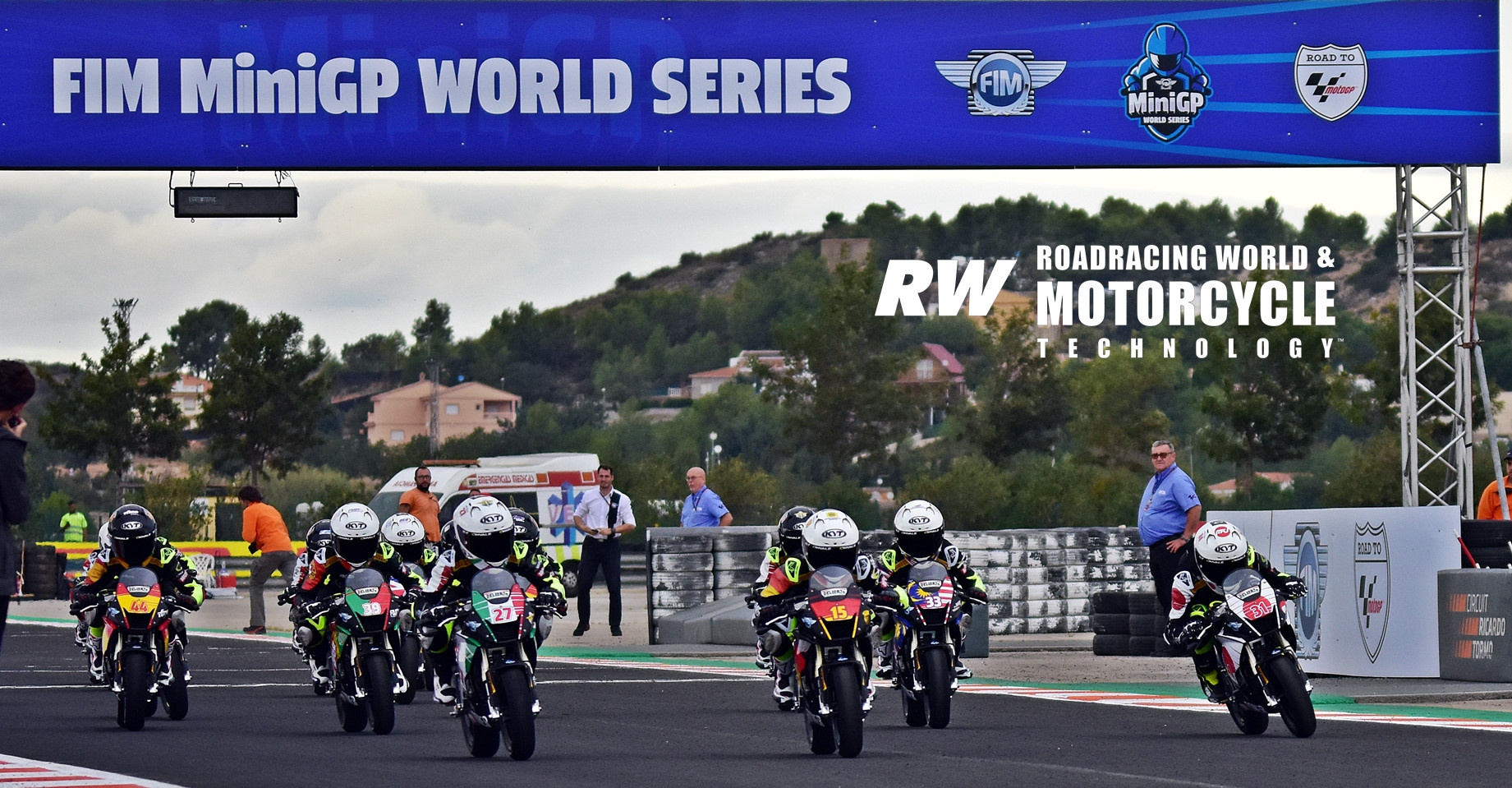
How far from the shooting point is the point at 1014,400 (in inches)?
3999

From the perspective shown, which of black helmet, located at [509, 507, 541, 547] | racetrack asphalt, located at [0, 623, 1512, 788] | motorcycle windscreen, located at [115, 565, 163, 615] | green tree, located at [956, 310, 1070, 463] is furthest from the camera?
green tree, located at [956, 310, 1070, 463]

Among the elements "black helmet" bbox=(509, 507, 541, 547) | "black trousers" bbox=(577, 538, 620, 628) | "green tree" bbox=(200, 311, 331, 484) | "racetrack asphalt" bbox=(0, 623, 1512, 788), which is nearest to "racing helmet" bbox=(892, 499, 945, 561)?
"racetrack asphalt" bbox=(0, 623, 1512, 788)

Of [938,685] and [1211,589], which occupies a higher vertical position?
[1211,589]

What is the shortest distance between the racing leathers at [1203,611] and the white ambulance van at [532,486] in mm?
26861

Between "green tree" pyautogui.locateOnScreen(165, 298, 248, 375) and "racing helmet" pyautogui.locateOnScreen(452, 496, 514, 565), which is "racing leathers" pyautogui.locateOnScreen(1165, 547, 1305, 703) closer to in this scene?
"racing helmet" pyautogui.locateOnScreen(452, 496, 514, 565)

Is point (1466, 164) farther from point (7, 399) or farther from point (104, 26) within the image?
point (7, 399)

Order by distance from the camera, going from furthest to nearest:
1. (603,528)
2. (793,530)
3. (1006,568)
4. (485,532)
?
1. (1006,568)
2. (603,528)
3. (793,530)
4. (485,532)

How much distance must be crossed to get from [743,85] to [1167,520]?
34.1 feet

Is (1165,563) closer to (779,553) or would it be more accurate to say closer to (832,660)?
(779,553)

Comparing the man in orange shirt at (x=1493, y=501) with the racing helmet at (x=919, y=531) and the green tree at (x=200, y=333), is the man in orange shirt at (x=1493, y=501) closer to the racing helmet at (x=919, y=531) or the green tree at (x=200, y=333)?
the racing helmet at (x=919, y=531)

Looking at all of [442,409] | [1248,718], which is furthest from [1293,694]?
[442,409]

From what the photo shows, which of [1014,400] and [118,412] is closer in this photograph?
[118,412]

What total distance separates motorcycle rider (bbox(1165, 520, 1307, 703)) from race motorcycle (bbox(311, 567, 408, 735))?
433 cm

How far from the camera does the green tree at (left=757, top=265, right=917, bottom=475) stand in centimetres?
9606
